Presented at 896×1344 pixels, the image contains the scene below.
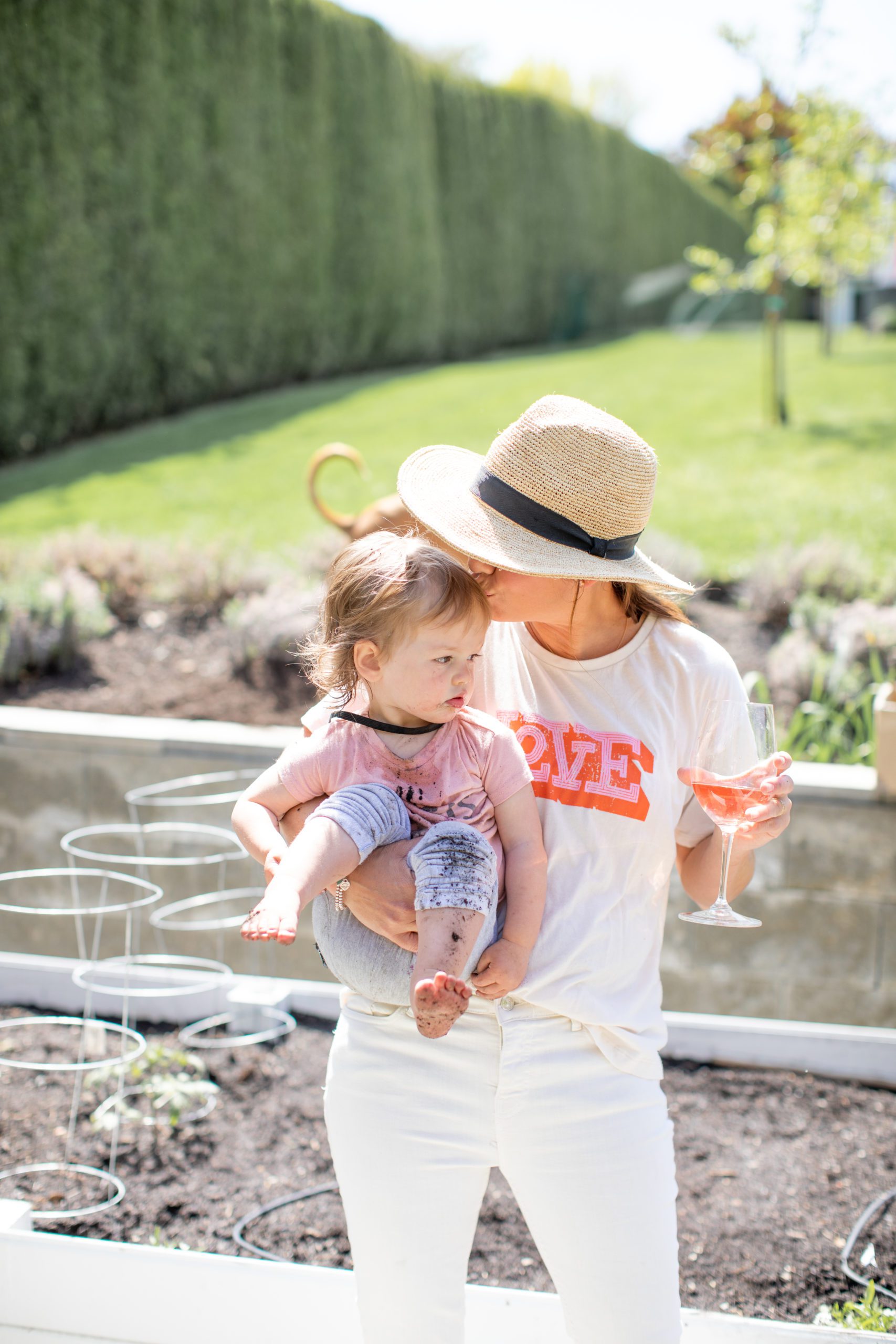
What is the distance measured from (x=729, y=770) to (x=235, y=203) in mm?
10541

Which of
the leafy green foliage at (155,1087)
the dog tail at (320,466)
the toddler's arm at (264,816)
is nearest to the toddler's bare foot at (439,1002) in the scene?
the toddler's arm at (264,816)

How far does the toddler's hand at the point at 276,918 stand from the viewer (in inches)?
55.1

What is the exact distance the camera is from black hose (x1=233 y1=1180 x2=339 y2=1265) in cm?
250

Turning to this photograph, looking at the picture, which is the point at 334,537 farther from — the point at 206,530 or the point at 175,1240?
the point at 175,1240

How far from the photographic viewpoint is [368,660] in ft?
5.41

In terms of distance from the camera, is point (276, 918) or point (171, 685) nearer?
point (276, 918)

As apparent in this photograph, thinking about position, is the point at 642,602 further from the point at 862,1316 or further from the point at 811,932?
the point at 811,932

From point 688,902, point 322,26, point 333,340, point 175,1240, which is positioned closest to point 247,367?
point 333,340

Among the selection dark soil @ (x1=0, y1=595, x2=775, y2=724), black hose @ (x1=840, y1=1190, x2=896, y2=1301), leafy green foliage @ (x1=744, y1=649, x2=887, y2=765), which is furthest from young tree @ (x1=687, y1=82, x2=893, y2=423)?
black hose @ (x1=840, y1=1190, x2=896, y2=1301)

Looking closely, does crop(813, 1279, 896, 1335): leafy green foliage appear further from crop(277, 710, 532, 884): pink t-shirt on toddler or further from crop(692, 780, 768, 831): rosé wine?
crop(277, 710, 532, 884): pink t-shirt on toddler

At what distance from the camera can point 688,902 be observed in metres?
3.57

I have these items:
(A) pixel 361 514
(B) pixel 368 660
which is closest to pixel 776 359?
(A) pixel 361 514

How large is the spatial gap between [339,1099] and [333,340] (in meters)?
12.2

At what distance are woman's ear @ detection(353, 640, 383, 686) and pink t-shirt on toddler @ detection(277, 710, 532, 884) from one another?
7cm
